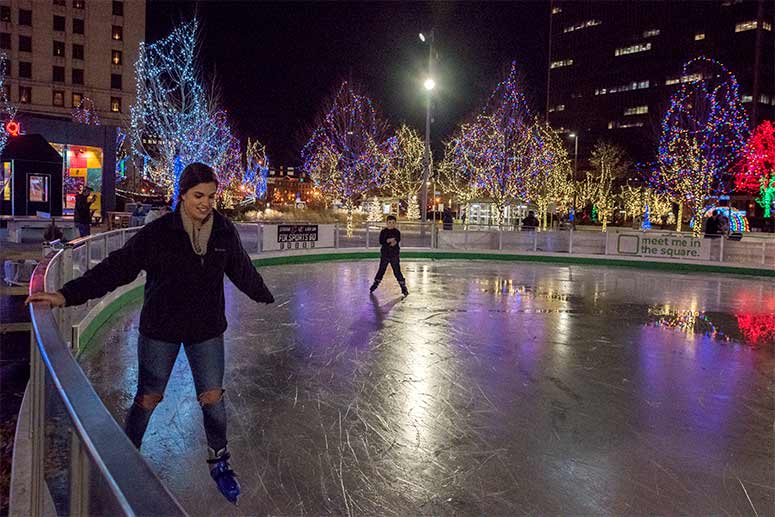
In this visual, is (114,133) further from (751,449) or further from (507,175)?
(751,449)

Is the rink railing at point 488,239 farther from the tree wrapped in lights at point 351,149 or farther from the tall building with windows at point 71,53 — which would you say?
Answer: the tall building with windows at point 71,53

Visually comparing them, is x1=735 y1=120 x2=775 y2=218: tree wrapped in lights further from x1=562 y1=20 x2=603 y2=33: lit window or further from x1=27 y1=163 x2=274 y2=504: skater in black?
x1=562 y1=20 x2=603 y2=33: lit window

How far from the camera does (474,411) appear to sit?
5.45 meters

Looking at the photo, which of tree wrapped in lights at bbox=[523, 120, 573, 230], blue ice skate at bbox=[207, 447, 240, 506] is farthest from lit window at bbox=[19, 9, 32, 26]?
blue ice skate at bbox=[207, 447, 240, 506]

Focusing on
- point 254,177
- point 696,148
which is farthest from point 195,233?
point 254,177

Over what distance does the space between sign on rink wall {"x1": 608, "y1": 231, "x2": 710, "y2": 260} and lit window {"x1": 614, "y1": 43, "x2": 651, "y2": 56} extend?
85.4 metres

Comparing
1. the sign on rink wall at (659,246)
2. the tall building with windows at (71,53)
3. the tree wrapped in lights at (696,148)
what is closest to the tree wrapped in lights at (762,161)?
the tree wrapped in lights at (696,148)

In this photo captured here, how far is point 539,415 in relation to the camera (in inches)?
211

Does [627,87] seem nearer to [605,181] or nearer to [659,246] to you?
[605,181]

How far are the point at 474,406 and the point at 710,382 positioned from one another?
2785 millimetres

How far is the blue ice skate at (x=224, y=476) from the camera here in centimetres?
349

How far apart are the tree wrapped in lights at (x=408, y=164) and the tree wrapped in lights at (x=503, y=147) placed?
1043 centimetres

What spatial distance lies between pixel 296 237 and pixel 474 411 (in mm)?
15067

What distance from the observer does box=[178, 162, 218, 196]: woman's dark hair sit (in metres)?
3.31
